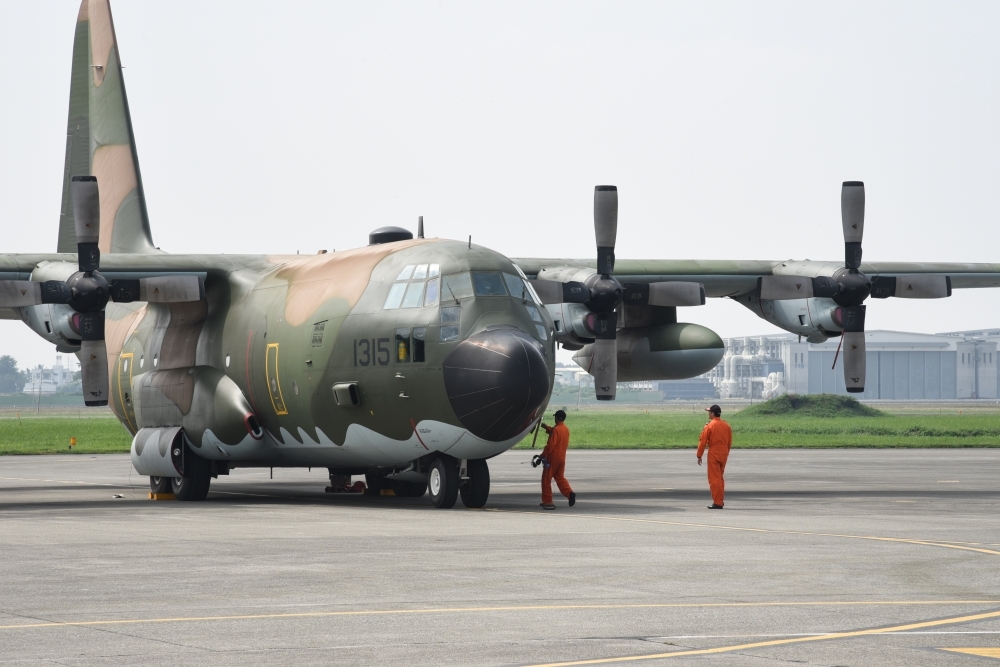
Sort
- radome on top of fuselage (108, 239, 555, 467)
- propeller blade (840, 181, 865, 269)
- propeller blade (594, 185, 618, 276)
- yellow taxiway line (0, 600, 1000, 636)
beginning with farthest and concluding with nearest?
propeller blade (840, 181, 865, 269) < propeller blade (594, 185, 618, 276) < radome on top of fuselage (108, 239, 555, 467) < yellow taxiway line (0, 600, 1000, 636)

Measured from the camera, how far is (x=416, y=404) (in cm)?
2017

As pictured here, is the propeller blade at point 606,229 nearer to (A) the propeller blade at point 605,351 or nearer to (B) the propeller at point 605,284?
(B) the propeller at point 605,284

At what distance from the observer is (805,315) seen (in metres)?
28.0

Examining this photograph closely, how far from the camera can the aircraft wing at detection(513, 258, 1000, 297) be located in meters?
27.2

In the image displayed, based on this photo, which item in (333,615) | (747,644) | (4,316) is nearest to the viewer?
(747,644)

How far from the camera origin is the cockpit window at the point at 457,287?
66.2 feet

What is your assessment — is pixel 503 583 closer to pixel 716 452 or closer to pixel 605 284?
pixel 716 452

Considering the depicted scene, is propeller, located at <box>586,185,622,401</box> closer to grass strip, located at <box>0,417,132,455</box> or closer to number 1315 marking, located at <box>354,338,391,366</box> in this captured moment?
number 1315 marking, located at <box>354,338,391,366</box>

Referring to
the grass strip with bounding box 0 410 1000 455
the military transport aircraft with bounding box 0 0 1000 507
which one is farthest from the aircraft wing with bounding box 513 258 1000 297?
the grass strip with bounding box 0 410 1000 455

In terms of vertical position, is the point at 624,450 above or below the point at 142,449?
below

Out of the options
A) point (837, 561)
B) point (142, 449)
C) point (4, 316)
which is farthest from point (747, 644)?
point (4, 316)

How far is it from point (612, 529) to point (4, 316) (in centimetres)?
1764

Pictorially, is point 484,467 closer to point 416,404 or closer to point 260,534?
point 416,404

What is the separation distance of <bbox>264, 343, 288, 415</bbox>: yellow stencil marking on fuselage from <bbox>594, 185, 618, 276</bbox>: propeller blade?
640cm
